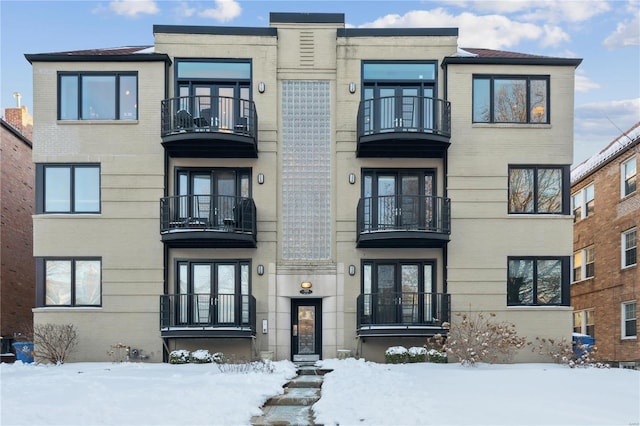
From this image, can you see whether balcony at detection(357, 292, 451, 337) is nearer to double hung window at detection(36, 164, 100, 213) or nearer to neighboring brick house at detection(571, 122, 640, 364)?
double hung window at detection(36, 164, 100, 213)

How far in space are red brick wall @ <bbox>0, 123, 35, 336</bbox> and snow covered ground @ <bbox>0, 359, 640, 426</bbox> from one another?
8.63m

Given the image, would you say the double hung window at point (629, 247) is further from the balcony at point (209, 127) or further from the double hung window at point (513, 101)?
the balcony at point (209, 127)

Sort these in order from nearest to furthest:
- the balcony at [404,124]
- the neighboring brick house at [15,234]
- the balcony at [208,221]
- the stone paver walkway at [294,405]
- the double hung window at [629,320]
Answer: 1. the stone paver walkway at [294,405]
2. the balcony at [208,221]
3. the balcony at [404,124]
4. the double hung window at [629,320]
5. the neighboring brick house at [15,234]

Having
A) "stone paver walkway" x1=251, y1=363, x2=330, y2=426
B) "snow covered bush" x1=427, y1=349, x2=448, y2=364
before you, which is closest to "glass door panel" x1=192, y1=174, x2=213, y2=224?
"stone paver walkway" x1=251, y1=363, x2=330, y2=426

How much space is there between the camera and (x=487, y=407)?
11.0 meters

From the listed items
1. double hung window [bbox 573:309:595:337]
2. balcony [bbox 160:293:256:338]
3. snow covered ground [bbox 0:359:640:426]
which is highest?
balcony [bbox 160:293:256:338]

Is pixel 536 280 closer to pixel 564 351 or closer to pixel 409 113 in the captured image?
pixel 564 351

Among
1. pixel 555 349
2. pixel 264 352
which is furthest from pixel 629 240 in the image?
pixel 264 352

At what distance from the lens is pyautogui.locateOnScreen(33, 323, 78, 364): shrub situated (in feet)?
63.1

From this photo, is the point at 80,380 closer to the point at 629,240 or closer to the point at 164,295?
the point at 164,295

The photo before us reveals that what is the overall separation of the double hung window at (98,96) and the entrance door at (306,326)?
7.65m

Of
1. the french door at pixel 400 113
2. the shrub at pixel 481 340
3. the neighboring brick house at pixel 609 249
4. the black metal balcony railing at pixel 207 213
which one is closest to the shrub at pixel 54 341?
the black metal balcony railing at pixel 207 213

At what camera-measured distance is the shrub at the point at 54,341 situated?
63.1 ft

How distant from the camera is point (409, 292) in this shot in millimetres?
20047
